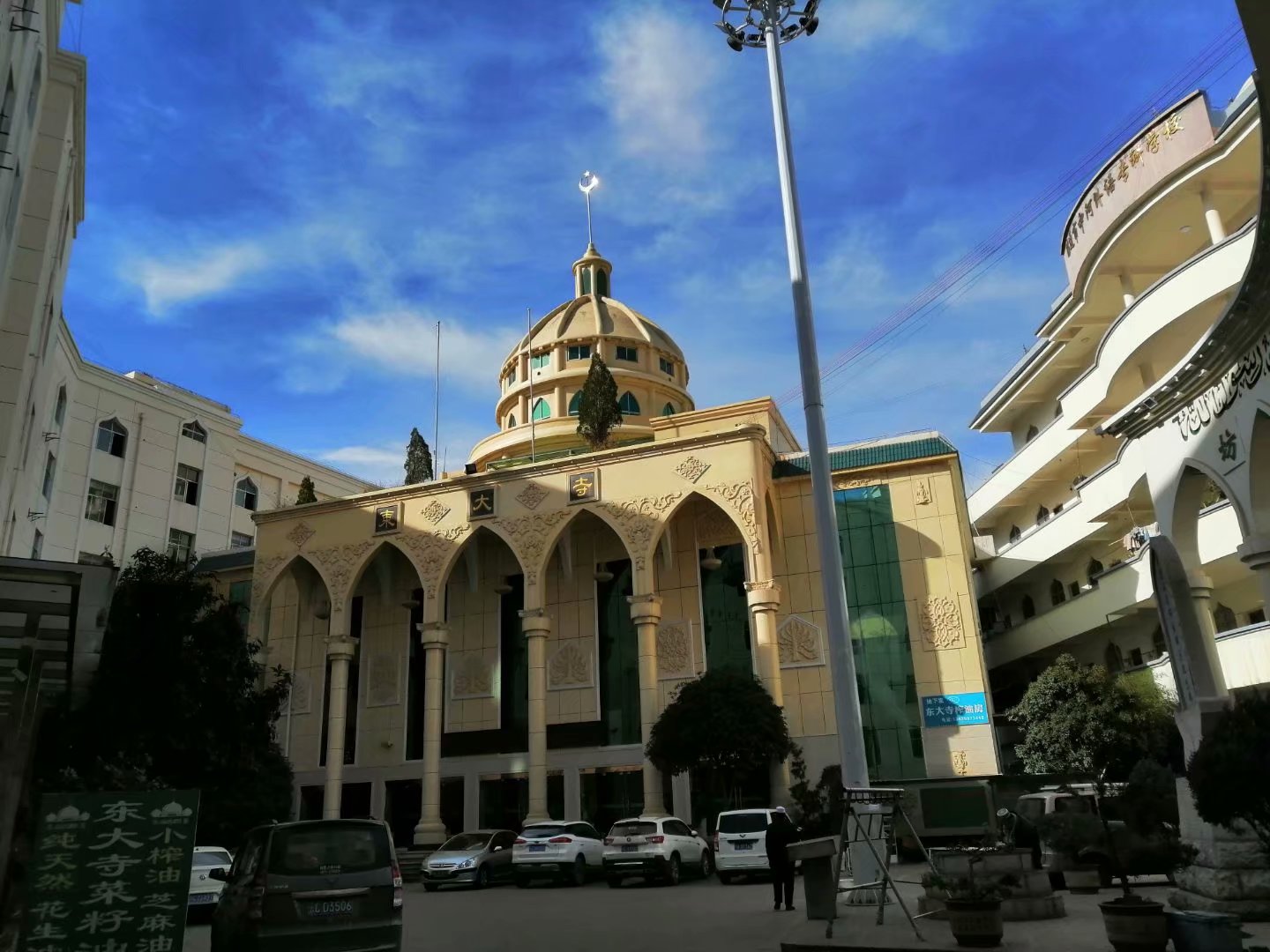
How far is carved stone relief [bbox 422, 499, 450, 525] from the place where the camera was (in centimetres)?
2947

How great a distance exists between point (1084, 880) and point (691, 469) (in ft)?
52.3

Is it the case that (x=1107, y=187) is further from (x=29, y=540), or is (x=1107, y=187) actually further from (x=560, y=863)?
(x=29, y=540)

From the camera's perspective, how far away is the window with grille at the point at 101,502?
3769cm

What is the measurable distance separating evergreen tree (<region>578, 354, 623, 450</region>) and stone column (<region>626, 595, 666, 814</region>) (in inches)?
247

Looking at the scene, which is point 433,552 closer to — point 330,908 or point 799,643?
point 799,643

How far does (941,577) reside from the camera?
1029 inches

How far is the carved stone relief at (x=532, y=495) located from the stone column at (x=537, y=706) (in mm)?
3177

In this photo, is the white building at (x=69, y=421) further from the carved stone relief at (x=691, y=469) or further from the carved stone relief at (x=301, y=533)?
the carved stone relief at (x=691, y=469)

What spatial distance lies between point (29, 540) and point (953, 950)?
30.5 m

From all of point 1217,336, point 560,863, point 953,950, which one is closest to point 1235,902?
point 953,950

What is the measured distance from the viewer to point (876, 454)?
91.0 ft

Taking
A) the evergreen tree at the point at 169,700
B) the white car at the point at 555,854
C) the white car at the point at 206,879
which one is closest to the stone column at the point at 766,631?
the white car at the point at 555,854

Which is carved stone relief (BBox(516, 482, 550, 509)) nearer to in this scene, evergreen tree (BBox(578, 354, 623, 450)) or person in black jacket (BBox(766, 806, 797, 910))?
evergreen tree (BBox(578, 354, 623, 450))

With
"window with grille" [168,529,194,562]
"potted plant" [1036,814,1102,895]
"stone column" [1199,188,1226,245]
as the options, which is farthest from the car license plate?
"window with grille" [168,529,194,562]
